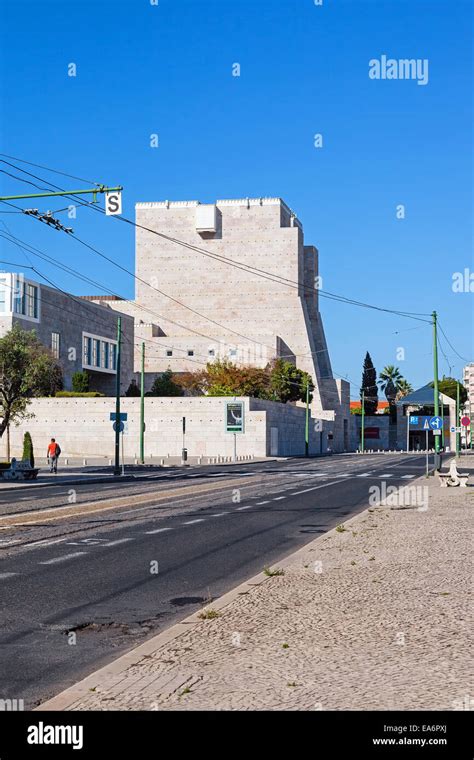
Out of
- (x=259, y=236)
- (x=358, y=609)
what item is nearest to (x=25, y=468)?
(x=358, y=609)

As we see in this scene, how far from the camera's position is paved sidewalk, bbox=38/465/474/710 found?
568cm

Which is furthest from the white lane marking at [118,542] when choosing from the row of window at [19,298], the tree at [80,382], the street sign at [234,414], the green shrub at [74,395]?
the tree at [80,382]

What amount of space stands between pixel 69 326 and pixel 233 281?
59.2 metres

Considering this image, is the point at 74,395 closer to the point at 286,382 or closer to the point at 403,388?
the point at 286,382

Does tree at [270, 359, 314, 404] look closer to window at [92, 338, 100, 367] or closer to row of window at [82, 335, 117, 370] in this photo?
row of window at [82, 335, 117, 370]

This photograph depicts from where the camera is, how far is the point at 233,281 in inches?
5773

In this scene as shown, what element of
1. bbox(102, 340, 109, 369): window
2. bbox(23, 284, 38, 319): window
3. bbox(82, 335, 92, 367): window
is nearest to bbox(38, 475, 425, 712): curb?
bbox(23, 284, 38, 319): window

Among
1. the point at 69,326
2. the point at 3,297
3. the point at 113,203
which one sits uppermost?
the point at 3,297

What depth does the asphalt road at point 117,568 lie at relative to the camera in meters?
7.87

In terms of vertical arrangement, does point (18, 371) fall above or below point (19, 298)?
below

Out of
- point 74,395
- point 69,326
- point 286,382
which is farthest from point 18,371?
point 286,382

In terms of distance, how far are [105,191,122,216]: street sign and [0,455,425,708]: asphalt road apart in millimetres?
7338

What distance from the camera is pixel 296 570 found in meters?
12.0
